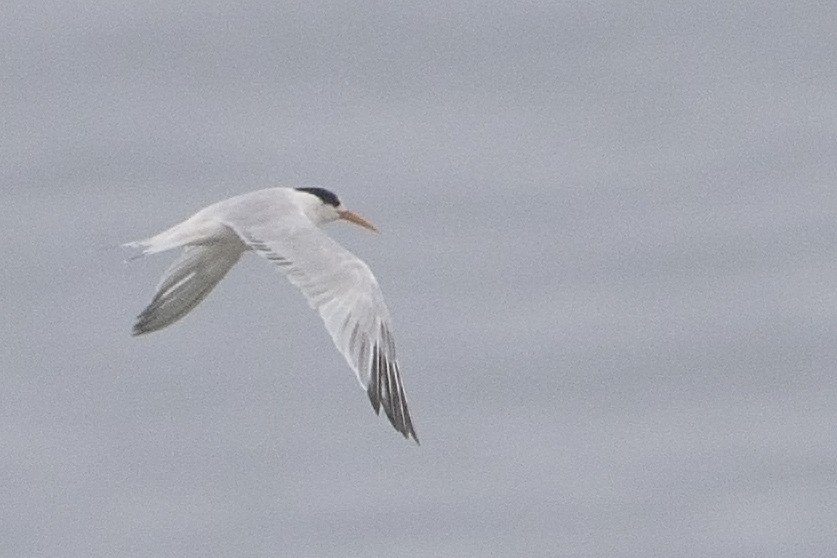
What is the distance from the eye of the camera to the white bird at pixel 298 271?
1553cm

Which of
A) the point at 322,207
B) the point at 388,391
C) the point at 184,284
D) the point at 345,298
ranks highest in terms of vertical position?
the point at 322,207

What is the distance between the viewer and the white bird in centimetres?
1553

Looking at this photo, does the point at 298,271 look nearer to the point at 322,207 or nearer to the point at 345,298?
the point at 345,298

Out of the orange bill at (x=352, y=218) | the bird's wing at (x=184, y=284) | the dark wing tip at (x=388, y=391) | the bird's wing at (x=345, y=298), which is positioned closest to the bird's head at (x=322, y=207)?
the orange bill at (x=352, y=218)

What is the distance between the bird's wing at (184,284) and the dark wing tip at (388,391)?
2.21 meters

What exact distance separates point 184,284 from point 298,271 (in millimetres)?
1708

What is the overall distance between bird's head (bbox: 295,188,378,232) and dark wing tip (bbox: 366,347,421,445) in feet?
8.32

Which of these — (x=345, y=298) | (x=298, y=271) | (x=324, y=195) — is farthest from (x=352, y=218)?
(x=345, y=298)

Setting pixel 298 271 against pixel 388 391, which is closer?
pixel 388 391

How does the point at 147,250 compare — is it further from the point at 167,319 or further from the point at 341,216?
the point at 341,216

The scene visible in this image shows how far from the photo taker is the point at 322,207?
1845 centimetres

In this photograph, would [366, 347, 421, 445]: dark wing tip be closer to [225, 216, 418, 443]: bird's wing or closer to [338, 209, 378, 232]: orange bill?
[225, 216, 418, 443]: bird's wing

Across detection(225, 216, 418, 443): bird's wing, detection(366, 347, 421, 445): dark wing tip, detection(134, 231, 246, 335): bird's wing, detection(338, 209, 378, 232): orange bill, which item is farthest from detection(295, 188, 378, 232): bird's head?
detection(366, 347, 421, 445): dark wing tip

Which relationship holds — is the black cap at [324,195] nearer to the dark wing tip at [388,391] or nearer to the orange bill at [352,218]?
the orange bill at [352,218]
